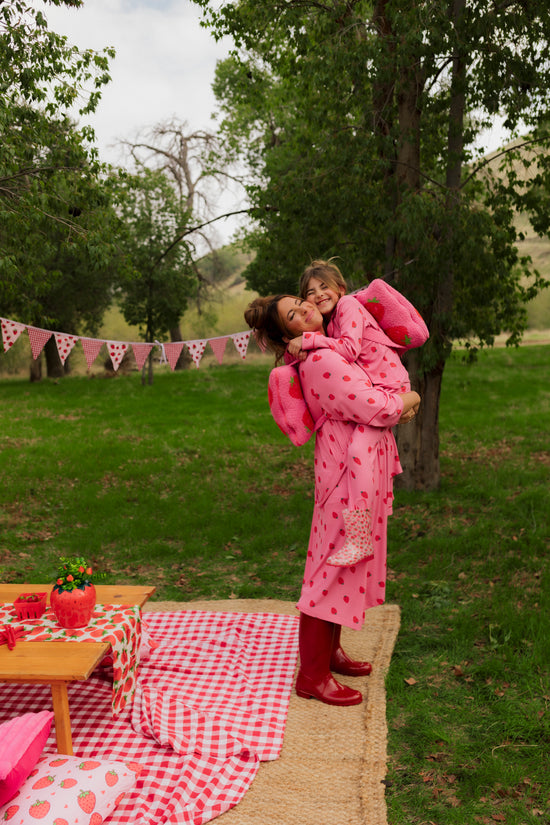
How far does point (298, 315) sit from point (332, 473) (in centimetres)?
81

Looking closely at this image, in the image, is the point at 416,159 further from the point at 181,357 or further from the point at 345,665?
the point at 181,357

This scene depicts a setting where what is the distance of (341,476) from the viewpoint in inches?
129

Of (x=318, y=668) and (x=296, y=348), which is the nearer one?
(x=296, y=348)

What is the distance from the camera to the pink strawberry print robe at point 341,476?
123 inches

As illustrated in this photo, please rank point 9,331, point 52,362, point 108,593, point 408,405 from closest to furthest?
point 408,405 < point 108,593 < point 9,331 < point 52,362

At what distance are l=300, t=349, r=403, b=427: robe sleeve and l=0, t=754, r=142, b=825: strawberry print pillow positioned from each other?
182cm

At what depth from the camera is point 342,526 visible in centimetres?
328

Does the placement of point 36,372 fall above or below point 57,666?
above

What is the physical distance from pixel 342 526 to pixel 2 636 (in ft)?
5.48

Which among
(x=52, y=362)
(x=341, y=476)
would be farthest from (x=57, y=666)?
(x=52, y=362)

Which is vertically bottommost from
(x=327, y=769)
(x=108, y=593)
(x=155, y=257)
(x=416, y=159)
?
(x=327, y=769)

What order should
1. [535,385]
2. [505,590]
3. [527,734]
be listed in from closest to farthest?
[527,734] → [505,590] → [535,385]

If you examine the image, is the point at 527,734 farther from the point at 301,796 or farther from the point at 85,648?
the point at 85,648

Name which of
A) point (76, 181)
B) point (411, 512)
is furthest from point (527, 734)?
point (76, 181)
